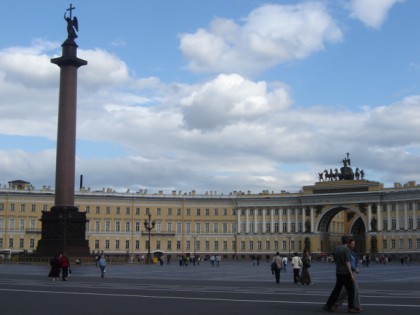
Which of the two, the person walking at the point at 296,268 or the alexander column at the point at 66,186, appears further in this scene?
the alexander column at the point at 66,186

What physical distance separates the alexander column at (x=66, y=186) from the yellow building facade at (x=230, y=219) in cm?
6132

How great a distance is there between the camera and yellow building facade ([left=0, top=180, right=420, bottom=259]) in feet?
405

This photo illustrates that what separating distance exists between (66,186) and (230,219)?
77460 mm

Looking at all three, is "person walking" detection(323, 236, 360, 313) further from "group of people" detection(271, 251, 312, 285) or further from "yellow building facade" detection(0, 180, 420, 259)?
"yellow building facade" detection(0, 180, 420, 259)

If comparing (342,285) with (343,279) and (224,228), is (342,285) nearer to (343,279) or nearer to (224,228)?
(343,279)

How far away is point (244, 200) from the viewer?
446 feet

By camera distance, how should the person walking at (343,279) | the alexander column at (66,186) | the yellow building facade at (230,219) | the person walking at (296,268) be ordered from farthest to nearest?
the yellow building facade at (230,219)
the alexander column at (66,186)
the person walking at (296,268)
the person walking at (343,279)

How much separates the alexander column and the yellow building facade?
201 feet

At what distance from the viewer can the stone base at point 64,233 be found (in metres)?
61.6

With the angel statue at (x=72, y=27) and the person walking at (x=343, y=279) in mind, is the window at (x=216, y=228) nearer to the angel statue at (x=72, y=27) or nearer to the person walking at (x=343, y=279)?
the angel statue at (x=72, y=27)

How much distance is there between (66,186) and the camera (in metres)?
61.3

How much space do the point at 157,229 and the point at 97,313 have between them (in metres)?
117

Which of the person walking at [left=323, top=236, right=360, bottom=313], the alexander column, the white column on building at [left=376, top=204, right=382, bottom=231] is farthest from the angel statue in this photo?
the white column on building at [left=376, top=204, right=382, bottom=231]

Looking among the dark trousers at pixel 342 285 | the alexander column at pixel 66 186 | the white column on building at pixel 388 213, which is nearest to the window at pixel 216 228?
the white column on building at pixel 388 213
